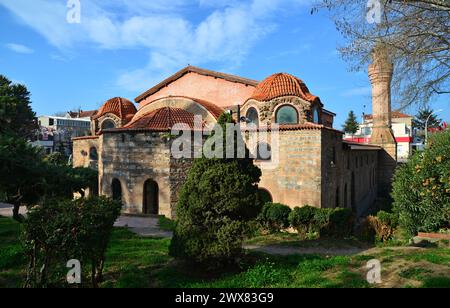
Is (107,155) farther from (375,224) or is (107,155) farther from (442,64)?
(442,64)

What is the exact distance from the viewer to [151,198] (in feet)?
54.3

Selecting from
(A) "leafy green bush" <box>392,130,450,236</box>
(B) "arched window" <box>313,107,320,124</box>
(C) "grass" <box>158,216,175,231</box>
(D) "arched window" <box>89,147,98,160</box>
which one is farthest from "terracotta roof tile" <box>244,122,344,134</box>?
(D) "arched window" <box>89,147,98,160</box>

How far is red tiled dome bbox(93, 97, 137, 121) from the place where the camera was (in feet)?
83.3

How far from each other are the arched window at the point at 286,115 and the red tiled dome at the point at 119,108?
506 inches

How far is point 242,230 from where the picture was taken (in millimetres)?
7500

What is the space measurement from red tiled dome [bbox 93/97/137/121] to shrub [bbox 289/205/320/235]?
16.6 meters

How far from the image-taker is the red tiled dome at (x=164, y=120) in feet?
Result: 53.2

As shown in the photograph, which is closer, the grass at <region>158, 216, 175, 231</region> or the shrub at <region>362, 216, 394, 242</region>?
the shrub at <region>362, 216, 394, 242</region>

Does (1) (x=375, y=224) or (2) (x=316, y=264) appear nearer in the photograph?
(2) (x=316, y=264)

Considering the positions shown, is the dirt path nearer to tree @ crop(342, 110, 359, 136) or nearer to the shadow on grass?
the shadow on grass

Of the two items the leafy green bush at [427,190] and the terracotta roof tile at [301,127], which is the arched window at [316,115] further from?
the leafy green bush at [427,190]

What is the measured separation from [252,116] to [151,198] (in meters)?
7.34

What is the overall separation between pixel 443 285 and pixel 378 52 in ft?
19.4
